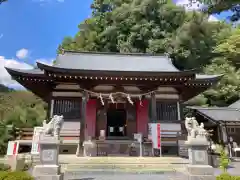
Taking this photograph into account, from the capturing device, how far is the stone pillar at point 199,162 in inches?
265

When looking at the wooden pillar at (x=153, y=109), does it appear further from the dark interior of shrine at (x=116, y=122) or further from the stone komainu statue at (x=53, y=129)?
the stone komainu statue at (x=53, y=129)

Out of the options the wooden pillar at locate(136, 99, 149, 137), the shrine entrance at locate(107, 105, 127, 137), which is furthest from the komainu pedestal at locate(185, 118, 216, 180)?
the shrine entrance at locate(107, 105, 127, 137)

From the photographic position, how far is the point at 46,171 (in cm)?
644

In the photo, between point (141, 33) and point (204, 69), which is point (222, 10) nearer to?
point (204, 69)

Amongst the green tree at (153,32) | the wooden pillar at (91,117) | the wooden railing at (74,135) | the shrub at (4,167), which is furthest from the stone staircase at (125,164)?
the green tree at (153,32)

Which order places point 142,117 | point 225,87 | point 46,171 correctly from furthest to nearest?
point 225,87 < point 142,117 < point 46,171

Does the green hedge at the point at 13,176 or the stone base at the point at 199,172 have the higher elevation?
the green hedge at the point at 13,176

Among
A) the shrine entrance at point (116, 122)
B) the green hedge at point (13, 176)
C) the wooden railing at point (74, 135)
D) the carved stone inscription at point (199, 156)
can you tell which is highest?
the shrine entrance at point (116, 122)

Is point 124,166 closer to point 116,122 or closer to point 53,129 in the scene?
point 53,129

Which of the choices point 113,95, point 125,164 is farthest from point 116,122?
point 125,164

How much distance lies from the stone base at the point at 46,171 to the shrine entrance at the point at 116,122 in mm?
7052

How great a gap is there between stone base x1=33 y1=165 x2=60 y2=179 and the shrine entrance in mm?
7052

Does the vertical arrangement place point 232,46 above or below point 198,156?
above

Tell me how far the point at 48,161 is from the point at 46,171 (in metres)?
0.30
